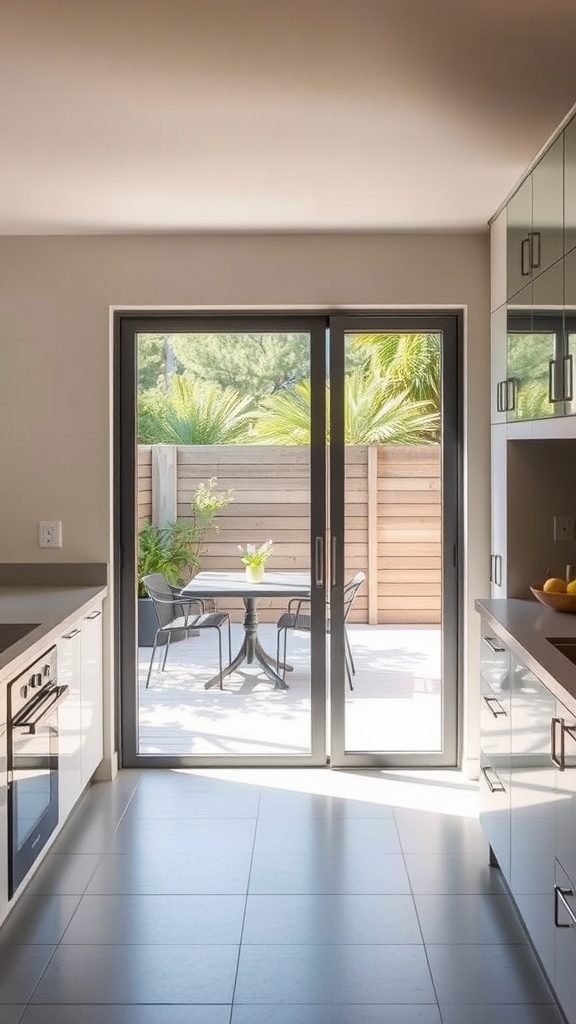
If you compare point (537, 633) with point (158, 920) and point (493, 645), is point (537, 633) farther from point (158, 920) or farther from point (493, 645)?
point (158, 920)

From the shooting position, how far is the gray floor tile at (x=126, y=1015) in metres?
2.63

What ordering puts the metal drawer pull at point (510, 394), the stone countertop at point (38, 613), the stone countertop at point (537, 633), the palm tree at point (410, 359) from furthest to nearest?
the palm tree at point (410, 359)
the metal drawer pull at point (510, 394)
the stone countertop at point (38, 613)
the stone countertop at point (537, 633)

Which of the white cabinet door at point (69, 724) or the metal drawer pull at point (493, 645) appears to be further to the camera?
the white cabinet door at point (69, 724)

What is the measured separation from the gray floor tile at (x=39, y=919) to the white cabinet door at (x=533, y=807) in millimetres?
1398

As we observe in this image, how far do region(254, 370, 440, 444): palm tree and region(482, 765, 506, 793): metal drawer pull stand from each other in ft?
5.64

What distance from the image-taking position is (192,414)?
4781 mm

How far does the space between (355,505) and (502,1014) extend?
2495 millimetres

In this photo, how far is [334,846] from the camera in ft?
12.5

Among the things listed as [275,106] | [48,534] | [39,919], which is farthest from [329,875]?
[275,106]

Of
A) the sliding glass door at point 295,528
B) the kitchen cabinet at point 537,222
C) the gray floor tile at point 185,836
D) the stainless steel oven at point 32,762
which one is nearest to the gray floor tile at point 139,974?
the stainless steel oven at point 32,762

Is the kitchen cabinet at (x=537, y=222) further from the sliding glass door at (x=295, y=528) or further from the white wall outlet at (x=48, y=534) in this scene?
the white wall outlet at (x=48, y=534)

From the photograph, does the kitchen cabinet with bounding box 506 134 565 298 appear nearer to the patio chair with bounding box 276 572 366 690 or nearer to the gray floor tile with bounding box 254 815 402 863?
the patio chair with bounding box 276 572 366 690

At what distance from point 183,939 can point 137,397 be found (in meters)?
2.50

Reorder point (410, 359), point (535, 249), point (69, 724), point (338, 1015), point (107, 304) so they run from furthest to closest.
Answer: point (410, 359) → point (107, 304) → point (69, 724) → point (535, 249) → point (338, 1015)
